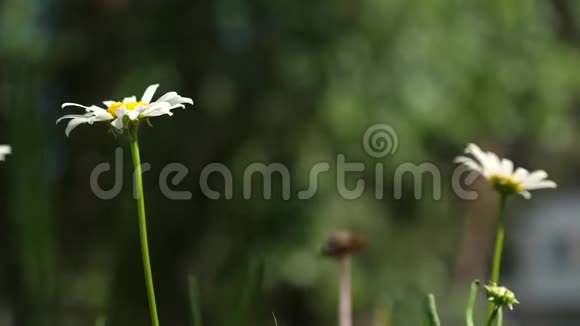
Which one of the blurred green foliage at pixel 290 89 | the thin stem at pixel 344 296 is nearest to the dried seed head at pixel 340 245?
the thin stem at pixel 344 296

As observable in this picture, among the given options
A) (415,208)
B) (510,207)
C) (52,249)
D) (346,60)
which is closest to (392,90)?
(346,60)

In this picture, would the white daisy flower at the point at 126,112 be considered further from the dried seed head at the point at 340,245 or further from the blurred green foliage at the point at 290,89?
the blurred green foliage at the point at 290,89

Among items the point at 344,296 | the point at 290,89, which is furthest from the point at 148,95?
the point at 290,89

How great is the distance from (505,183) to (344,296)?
148 mm

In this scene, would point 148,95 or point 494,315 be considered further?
point 148,95

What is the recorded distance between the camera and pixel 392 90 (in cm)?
321

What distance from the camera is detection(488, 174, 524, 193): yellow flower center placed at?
686 mm

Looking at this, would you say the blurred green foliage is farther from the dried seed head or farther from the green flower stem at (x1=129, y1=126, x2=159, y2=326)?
the green flower stem at (x1=129, y1=126, x2=159, y2=326)

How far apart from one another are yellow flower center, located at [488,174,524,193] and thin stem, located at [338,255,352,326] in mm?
129

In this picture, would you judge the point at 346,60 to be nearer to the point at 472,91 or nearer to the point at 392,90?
the point at 392,90

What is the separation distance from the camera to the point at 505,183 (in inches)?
27.4

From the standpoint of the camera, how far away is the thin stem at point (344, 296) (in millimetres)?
656

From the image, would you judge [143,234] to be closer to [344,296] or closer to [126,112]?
[126,112]

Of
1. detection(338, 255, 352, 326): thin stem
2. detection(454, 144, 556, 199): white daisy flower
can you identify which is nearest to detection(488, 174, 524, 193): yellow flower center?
detection(454, 144, 556, 199): white daisy flower
